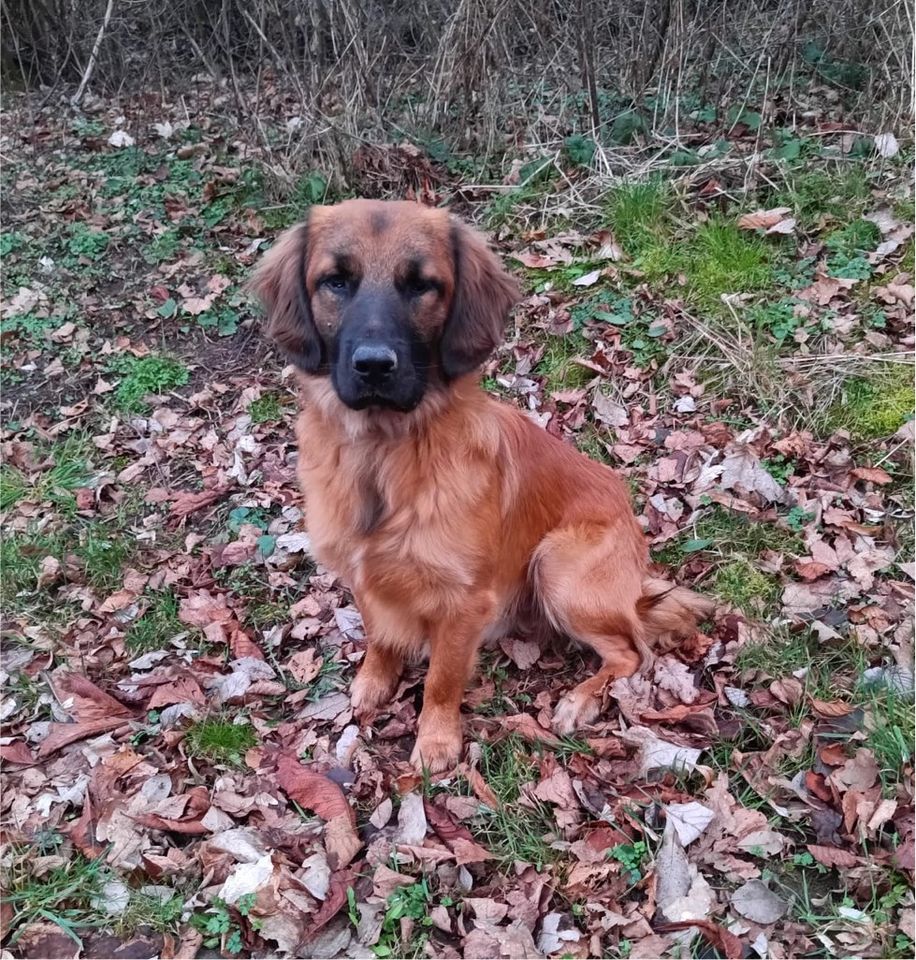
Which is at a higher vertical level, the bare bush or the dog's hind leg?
the bare bush

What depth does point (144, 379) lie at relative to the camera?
5375 mm

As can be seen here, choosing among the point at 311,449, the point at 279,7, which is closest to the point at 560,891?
the point at 311,449

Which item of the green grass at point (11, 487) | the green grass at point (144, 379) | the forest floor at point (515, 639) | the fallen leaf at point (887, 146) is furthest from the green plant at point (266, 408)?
the fallen leaf at point (887, 146)

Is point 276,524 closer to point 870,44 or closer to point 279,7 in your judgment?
point 279,7

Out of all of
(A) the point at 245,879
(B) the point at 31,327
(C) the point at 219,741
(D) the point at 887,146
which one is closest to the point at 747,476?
→ (C) the point at 219,741

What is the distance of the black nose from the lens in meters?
2.46

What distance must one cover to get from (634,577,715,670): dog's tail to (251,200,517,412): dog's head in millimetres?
1317

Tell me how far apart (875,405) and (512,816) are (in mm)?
2937

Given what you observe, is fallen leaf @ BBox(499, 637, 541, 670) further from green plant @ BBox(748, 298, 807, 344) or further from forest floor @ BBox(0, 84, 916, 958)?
green plant @ BBox(748, 298, 807, 344)

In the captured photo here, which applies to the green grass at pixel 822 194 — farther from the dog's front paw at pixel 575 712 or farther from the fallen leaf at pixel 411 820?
the fallen leaf at pixel 411 820

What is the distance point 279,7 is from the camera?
5.91m

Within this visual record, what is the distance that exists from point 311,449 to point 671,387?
2.53m

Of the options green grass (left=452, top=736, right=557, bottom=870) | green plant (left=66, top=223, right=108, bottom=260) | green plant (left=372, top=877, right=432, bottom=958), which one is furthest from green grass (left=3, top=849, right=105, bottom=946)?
green plant (left=66, top=223, right=108, bottom=260)

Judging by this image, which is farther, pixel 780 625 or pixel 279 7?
pixel 279 7
